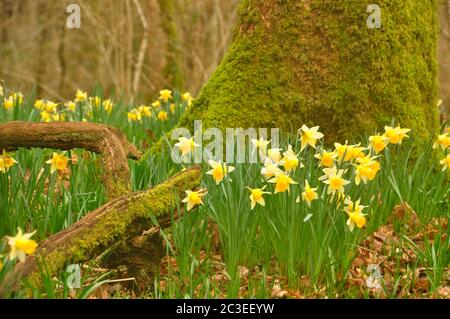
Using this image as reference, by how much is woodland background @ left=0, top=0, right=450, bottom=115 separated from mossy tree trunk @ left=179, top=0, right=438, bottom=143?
3134mm

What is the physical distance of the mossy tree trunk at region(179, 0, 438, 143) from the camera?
3994 millimetres

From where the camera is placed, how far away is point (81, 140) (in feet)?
10.4

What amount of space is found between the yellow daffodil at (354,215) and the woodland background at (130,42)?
450 cm

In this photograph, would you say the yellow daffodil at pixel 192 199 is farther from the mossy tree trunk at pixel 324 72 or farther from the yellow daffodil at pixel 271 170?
the mossy tree trunk at pixel 324 72

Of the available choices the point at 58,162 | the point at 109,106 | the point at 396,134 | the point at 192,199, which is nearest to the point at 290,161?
the point at 192,199

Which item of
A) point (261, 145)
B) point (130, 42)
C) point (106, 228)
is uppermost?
point (130, 42)

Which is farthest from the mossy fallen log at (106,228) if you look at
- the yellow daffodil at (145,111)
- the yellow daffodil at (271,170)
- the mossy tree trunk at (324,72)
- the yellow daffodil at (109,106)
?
the yellow daffodil at (109,106)

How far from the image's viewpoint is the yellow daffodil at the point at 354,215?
2746 millimetres

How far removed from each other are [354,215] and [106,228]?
978mm

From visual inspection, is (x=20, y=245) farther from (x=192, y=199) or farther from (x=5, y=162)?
(x=5, y=162)

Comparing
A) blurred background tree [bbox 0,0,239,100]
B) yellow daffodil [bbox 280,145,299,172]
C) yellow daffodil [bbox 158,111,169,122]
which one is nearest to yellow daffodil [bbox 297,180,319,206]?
yellow daffodil [bbox 280,145,299,172]

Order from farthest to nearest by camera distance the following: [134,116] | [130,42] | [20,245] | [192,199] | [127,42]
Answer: [127,42] → [130,42] → [134,116] → [192,199] → [20,245]

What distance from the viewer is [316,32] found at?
13.3ft
